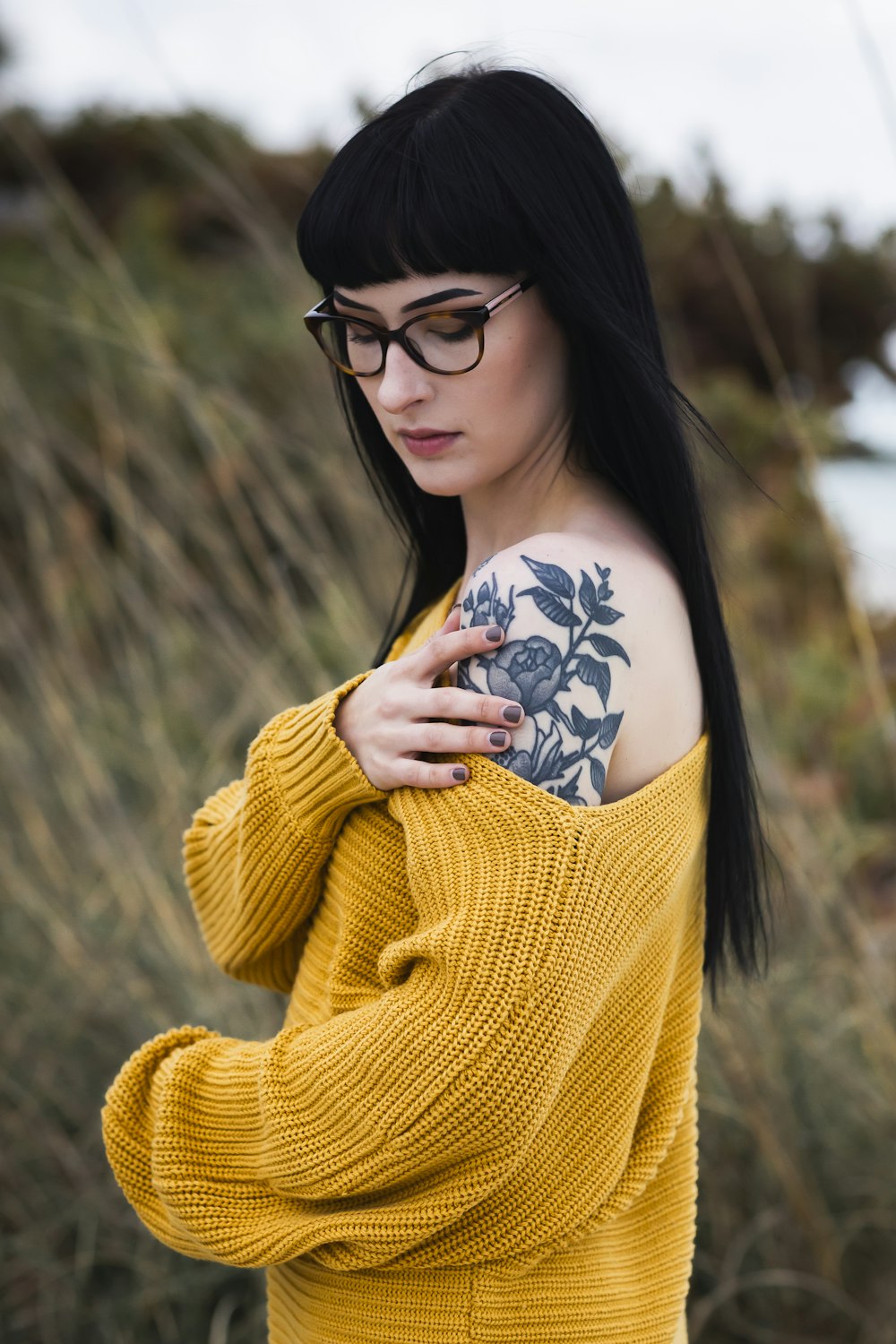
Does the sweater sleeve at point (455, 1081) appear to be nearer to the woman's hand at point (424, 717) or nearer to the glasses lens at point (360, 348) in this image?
the woman's hand at point (424, 717)

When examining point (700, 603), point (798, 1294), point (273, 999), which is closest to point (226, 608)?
point (273, 999)

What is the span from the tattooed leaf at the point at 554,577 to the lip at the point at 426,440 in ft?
0.62

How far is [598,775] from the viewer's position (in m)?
1.06

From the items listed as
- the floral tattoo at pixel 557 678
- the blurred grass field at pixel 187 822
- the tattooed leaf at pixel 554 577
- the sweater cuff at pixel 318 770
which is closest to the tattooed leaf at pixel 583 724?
the floral tattoo at pixel 557 678

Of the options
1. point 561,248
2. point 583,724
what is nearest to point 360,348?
point 561,248

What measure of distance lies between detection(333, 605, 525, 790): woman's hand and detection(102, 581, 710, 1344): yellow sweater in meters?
0.02

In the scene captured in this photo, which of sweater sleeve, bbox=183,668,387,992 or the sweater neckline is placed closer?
the sweater neckline

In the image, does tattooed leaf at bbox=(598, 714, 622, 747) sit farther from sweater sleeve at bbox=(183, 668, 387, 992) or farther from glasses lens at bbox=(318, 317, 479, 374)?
glasses lens at bbox=(318, 317, 479, 374)

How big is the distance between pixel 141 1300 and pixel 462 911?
1636 millimetres

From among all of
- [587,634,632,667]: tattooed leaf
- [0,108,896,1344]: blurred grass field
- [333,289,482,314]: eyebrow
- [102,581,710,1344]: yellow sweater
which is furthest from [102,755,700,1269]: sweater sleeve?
[0,108,896,1344]: blurred grass field

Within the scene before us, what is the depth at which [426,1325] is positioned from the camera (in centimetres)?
117

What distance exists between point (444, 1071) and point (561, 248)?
0.74m

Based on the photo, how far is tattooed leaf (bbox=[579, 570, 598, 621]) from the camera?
3.49 feet

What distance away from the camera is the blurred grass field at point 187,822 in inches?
87.0
